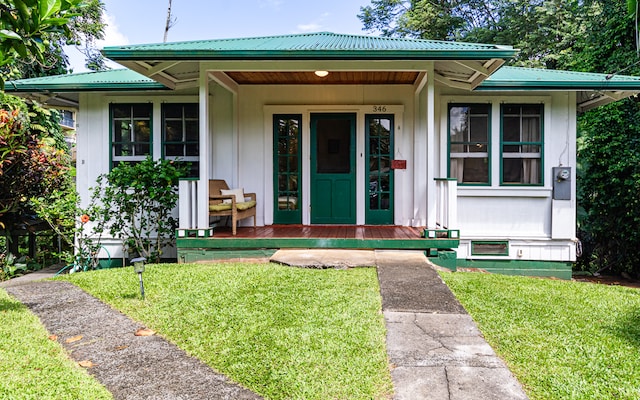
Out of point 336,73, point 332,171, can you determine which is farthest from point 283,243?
point 336,73

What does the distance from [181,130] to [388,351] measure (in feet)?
17.7

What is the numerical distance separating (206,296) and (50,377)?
1627mm

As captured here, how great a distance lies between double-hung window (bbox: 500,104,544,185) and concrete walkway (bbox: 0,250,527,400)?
10.7ft

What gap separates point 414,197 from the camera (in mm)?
6961

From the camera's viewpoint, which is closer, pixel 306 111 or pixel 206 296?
pixel 206 296

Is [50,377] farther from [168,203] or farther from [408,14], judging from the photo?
[408,14]

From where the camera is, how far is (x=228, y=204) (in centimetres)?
608

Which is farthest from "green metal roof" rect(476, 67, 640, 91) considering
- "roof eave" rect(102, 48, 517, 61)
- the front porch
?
the front porch

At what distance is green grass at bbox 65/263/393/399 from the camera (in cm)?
229

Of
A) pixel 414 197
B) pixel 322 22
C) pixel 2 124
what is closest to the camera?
pixel 2 124

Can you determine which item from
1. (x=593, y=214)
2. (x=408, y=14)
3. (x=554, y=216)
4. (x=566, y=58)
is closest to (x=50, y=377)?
(x=554, y=216)

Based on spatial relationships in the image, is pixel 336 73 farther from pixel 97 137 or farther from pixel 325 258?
pixel 97 137

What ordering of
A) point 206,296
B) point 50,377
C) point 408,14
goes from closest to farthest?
1. point 50,377
2. point 206,296
3. point 408,14

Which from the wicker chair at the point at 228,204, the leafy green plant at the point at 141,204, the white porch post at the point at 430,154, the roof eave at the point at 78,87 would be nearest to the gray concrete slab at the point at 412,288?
the white porch post at the point at 430,154
